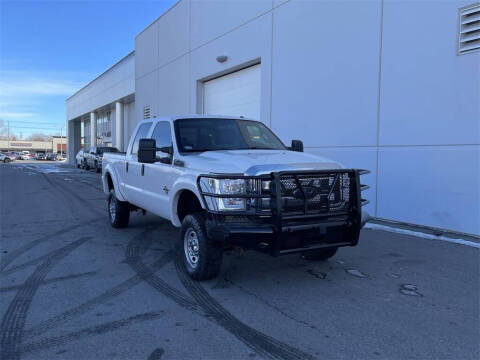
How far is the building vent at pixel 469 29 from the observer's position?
711cm

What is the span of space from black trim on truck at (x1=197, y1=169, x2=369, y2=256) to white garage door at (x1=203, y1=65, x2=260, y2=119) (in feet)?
29.2

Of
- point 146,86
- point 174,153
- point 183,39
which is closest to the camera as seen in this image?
point 174,153

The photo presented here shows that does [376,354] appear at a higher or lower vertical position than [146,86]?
lower

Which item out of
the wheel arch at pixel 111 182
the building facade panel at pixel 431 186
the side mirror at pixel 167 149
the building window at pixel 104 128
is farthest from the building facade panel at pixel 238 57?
the building window at pixel 104 128

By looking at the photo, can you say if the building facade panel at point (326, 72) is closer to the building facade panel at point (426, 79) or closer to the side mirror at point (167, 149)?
the building facade panel at point (426, 79)

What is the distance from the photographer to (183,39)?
17.6 metres

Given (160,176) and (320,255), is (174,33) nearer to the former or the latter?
(160,176)

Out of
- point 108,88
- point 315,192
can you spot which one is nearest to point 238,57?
point 315,192

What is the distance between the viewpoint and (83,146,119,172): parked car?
92.3ft

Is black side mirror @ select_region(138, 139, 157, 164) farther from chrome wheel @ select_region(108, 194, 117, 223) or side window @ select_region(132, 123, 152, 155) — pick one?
chrome wheel @ select_region(108, 194, 117, 223)

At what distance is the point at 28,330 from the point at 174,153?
2.76 m

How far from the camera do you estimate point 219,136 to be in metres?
5.81

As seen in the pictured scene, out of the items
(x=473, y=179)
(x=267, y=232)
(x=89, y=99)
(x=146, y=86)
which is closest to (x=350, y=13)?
(x=473, y=179)

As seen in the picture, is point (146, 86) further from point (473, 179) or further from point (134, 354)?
point (134, 354)
